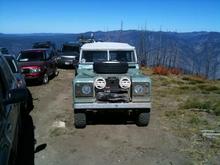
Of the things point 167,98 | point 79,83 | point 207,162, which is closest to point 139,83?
point 79,83

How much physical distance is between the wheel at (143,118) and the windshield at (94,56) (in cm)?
251

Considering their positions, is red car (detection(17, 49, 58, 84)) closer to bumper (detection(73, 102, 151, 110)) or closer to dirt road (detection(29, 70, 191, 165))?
dirt road (detection(29, 70, 191, 165))

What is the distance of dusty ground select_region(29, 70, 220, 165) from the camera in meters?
7.09

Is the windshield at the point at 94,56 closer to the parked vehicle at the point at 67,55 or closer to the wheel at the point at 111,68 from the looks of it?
the wheel at the point at 111,68

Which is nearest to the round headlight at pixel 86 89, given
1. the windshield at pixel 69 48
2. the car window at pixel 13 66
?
the car window at pixel 13 66

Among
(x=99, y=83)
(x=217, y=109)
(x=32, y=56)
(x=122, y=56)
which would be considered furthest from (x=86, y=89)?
(x=32, y=56)

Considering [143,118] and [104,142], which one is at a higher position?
[143,118]

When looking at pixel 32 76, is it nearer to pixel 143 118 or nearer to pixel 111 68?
pixel 111 68

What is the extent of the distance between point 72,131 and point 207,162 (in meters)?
3.41

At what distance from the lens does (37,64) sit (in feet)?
57.4

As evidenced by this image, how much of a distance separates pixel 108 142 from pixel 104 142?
0.08 metres

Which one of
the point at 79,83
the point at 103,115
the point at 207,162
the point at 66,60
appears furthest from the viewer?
the point at 66,60

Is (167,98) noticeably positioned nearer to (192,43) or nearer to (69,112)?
(69,112)

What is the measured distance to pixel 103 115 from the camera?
1066cm
